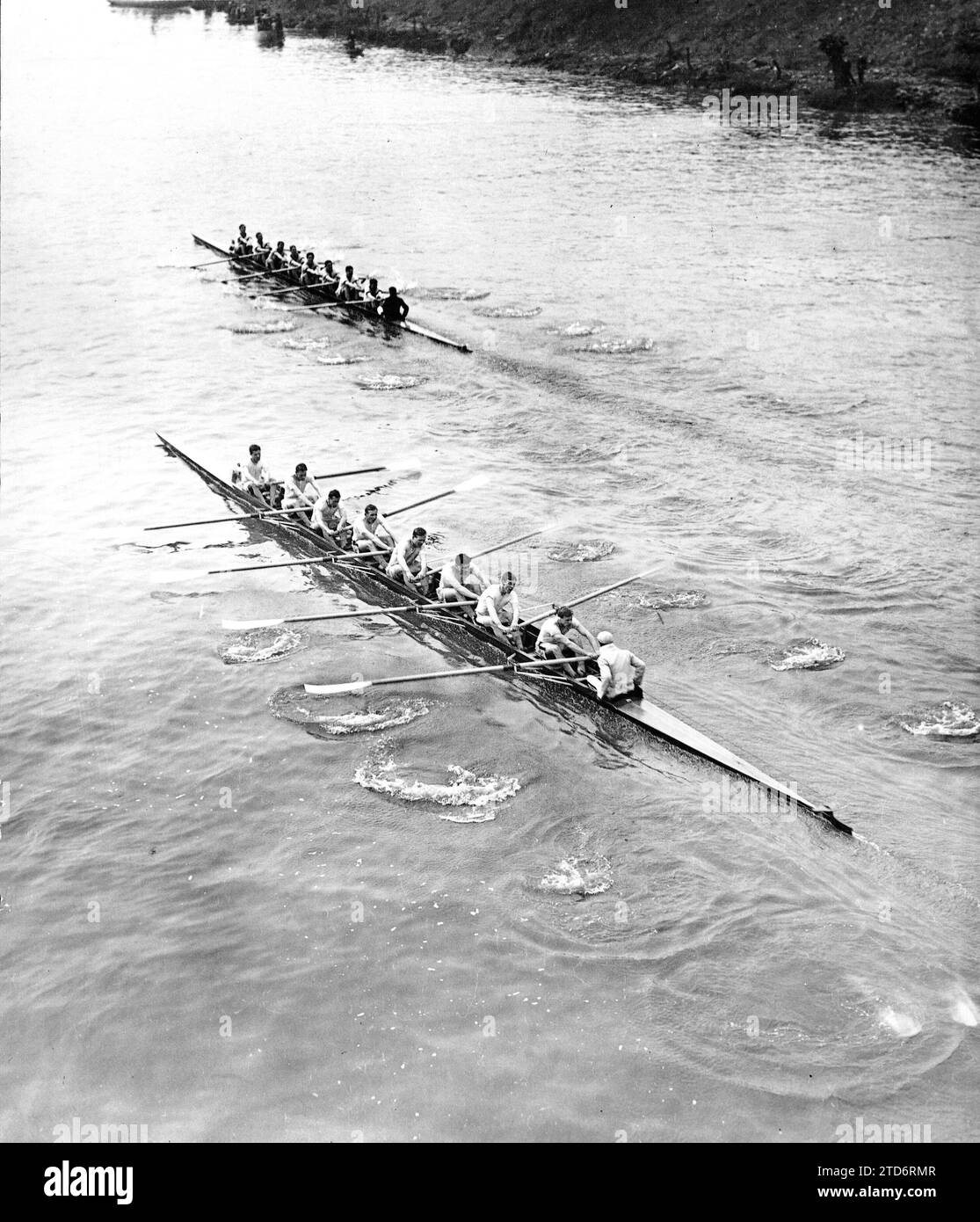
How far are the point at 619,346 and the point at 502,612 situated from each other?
18487 mm

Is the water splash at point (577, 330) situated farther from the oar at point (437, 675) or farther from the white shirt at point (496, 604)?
the oar at point (437, 675)

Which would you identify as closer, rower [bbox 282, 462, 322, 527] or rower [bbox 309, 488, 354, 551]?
rower [bbox 309, 488, 354, 551]

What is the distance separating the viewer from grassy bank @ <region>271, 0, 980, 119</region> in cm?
5688

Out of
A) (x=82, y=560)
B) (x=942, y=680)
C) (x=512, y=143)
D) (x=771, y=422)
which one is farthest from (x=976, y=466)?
(x=512, y=143)

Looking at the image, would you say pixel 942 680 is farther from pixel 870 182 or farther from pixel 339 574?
pixel 870 182

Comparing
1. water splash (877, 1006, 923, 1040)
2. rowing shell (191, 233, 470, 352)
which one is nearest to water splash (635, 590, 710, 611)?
water splash (877, 1006, 923, 1040)

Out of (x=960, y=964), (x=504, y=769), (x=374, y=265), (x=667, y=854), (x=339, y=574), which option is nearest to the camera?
(x=960, y=964)

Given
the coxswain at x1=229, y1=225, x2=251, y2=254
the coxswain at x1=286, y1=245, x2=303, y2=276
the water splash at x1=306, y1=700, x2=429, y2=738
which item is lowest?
the water splash at x1=306, y1=700, x2=429, y2=738

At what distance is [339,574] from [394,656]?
3299 mm

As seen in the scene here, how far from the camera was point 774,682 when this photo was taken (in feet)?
62.9

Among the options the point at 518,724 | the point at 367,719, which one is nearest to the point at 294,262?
the point at 367,719

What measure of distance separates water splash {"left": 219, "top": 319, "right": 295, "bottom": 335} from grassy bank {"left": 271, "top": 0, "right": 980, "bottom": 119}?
111 ft

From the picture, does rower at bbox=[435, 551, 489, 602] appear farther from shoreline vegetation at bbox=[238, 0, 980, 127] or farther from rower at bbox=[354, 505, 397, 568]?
shoreline vegetation at bbox=[238, 0, 980, 127]

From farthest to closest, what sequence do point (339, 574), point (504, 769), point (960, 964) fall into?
point (339, 574) < point (504, 769) < point (960, 964)
